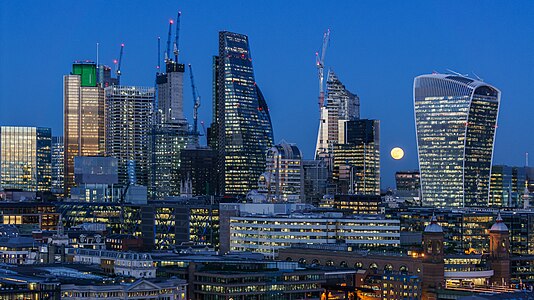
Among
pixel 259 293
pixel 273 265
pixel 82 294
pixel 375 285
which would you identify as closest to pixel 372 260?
pixel 375 285

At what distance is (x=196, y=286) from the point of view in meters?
164

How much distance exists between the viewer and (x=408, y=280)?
17775 cm

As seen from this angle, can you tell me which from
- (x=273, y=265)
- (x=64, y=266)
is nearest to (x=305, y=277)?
(x=273, y=265)

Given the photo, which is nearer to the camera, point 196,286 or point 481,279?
point 196,286

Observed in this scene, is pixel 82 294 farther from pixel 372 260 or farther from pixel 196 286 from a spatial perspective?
pixel 372 260

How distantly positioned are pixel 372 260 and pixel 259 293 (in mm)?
34760

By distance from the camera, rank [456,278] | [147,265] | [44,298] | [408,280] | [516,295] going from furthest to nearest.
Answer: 1. [456,278]
2. [408,280]
3. [147,265]
4. [516,295]
5. [44,298]

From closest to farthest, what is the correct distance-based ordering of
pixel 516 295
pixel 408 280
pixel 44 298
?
pixel 44 298 → pixel 516 295 → pixel 408 280

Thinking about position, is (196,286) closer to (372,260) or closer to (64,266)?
(64,266)

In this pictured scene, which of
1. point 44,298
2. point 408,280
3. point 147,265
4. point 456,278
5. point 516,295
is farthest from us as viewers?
point 456,278

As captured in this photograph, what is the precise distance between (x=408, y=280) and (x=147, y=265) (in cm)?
3909

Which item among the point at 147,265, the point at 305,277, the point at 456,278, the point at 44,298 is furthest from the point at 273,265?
the point at 44,298

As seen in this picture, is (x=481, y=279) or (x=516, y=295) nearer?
(x=516, y=295)

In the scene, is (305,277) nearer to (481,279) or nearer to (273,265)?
(273,265)
